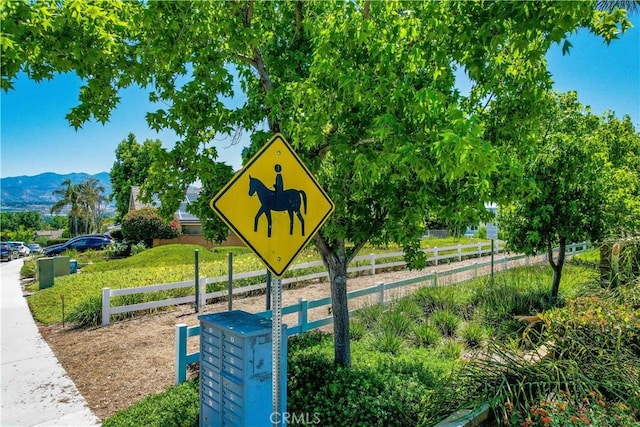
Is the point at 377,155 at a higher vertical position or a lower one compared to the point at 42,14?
lower

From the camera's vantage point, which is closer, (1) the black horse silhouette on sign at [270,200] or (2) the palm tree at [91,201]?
(1) the black horse silhouette on sign at [270,200]

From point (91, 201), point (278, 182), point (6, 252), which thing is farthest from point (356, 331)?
point (91, 201)

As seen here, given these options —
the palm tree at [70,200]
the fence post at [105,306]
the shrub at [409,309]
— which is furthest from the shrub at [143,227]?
the palm tree at [70,200]

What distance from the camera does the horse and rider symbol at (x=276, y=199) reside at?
8.85ft

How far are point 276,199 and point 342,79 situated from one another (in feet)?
4.83

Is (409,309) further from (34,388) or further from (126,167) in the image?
(126,167)

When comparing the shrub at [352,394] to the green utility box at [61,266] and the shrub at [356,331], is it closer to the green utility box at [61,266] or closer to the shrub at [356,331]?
the shrub at [356,331]

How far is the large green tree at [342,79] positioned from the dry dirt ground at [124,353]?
276 centimetres

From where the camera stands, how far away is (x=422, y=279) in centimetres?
1064

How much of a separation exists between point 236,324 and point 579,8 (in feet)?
13.1

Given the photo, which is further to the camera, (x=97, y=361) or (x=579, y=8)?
(x=97, y=361)

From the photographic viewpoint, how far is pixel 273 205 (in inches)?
107

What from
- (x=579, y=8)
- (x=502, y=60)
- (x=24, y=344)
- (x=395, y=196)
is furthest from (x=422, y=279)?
(x=24, y=344)

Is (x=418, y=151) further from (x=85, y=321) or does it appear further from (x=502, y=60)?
(x=85, y=321)
